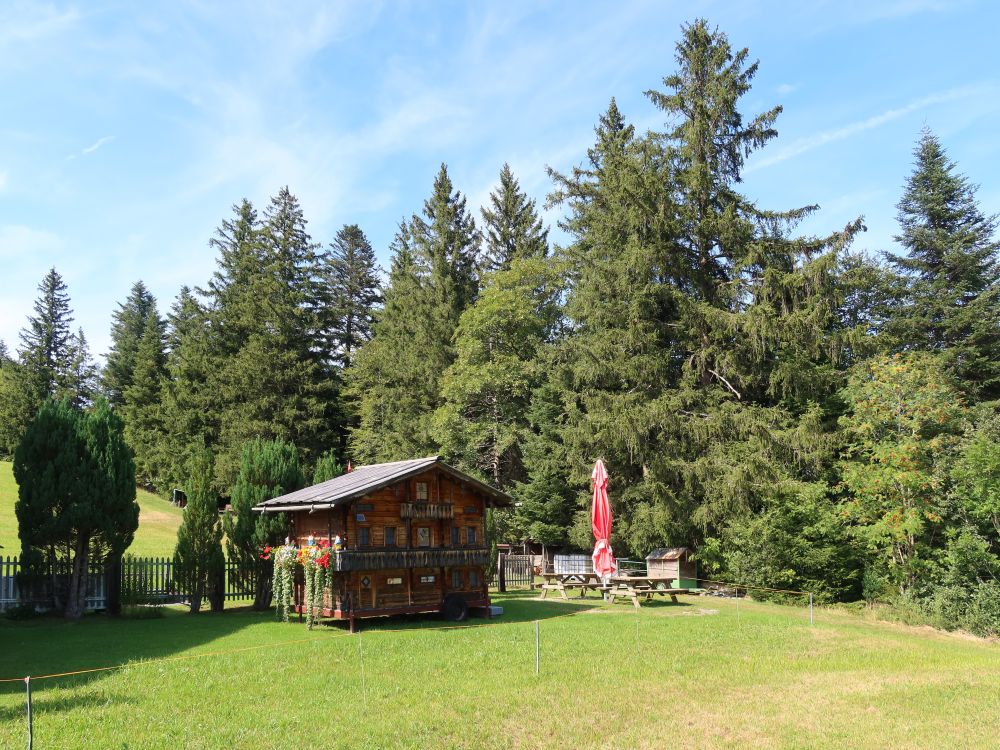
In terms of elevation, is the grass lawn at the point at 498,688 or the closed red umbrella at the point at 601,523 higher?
the closed red umbrella at the point at 601,523

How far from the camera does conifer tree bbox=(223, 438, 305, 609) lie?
20062 mm

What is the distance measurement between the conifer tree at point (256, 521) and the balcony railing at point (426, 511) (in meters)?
4.75

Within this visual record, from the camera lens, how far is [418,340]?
39.4 metres

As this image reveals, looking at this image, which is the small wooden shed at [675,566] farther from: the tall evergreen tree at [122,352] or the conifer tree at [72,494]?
the tall evergreen tree at [122,352]

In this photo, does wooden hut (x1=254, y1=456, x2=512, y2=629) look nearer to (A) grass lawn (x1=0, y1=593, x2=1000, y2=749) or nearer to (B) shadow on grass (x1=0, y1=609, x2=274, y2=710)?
(A) grass lawn (x1=0, y1=593, x2=1000, y2=749)

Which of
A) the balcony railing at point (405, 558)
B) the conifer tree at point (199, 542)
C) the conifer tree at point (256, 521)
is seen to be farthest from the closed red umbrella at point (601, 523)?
the conifer tree at point (199, 542)

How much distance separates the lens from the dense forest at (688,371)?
2280 cm

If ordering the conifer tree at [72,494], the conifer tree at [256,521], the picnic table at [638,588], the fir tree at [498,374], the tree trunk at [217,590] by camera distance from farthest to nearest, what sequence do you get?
the fir tree at [498,374] < the picnic table at [638,588] < the conifer tree at [256,521] < the tree trunk at [217,590] < the conifer tree at [72,494]

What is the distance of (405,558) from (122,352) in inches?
2112

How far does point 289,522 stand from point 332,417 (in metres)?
26.5

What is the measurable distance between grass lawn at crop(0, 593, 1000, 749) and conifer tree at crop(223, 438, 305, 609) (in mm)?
3526

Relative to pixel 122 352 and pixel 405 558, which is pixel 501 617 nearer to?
pixel 405 558

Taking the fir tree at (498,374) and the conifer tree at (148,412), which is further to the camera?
the conifer tree at (148,412)

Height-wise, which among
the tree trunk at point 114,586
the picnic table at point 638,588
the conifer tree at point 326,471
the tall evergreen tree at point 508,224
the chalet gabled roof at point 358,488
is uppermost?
the tall evergreen tree at point 508,224
